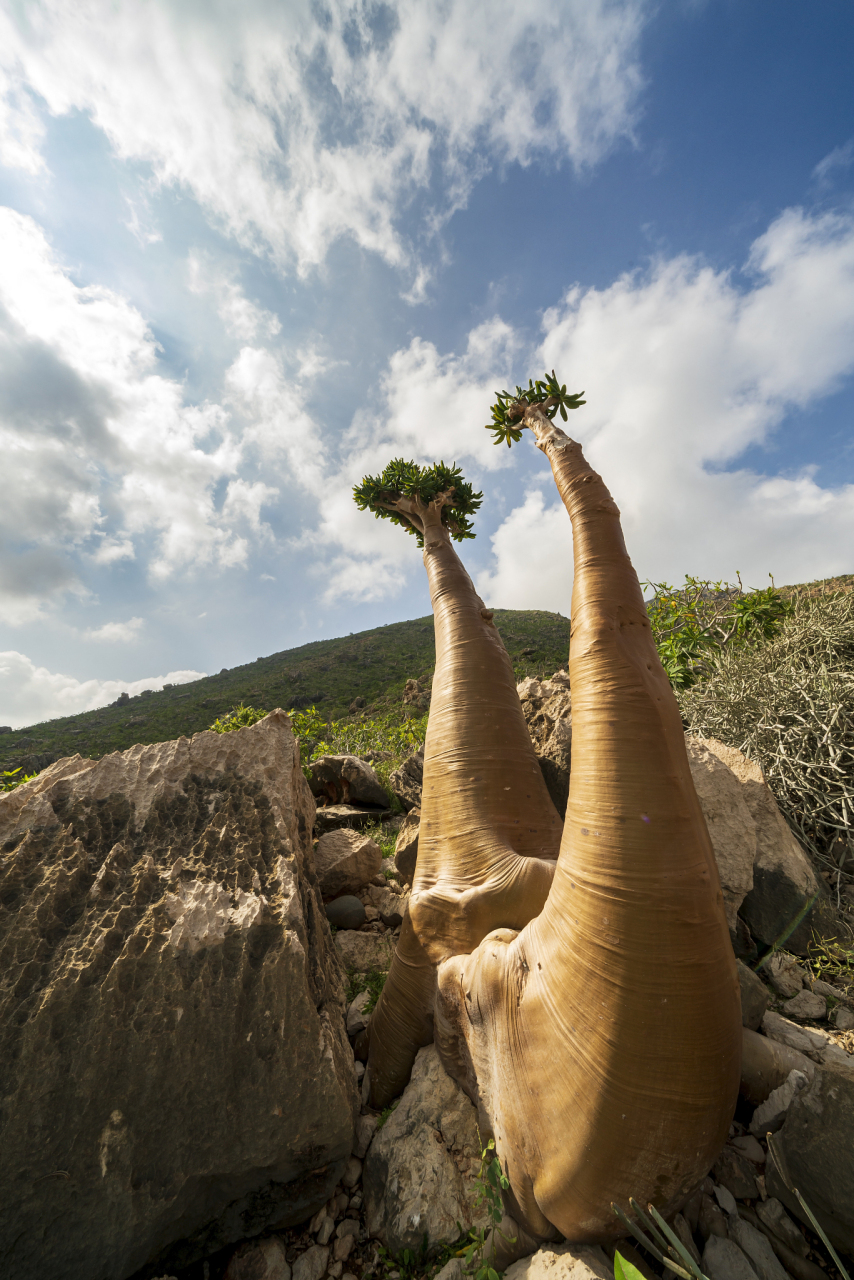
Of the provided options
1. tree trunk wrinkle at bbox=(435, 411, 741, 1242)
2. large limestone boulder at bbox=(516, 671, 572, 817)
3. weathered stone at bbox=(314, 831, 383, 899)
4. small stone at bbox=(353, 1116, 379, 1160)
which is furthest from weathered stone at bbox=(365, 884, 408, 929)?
tree trunk wrinkle at bbox=(435, 411, 741, 1242)

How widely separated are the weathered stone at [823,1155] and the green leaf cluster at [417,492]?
14.6ft

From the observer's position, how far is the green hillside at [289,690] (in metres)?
22.7

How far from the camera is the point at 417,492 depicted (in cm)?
490

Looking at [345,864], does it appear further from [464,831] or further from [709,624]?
[709,624]

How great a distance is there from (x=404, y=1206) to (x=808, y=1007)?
228 centimetres

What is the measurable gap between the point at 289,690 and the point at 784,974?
87.1 ft

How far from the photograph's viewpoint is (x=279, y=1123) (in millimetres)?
2166

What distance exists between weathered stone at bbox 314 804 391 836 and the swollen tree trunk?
2.55 metres

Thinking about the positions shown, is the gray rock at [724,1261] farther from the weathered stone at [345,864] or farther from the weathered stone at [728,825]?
the weathered stone at [345,864]

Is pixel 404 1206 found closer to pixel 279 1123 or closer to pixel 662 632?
pixel 279 1123

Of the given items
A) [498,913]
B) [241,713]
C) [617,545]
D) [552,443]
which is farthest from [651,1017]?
[241,713]

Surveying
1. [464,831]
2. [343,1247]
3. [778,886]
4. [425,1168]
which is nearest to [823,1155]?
[778,886]


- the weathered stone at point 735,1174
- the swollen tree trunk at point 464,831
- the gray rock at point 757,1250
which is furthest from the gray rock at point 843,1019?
the swollen tree trunk at point 464,831

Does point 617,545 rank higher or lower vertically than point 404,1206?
higher
